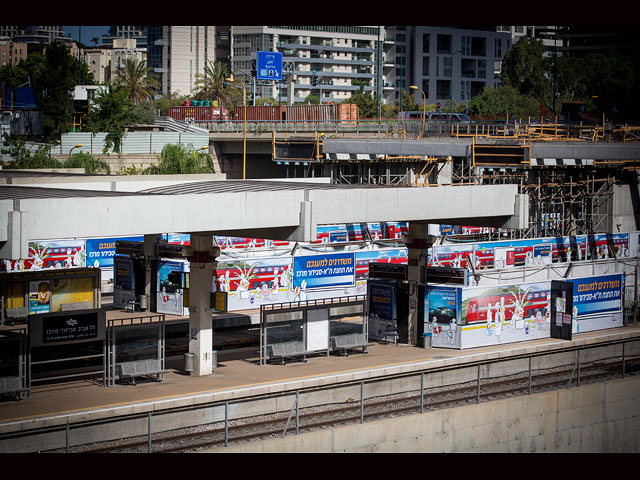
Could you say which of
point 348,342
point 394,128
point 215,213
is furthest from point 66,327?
point 394,128

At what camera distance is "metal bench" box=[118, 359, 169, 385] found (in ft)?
66.8

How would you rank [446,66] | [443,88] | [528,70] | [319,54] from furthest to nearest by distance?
[319,54]
[443,88]
[446,66]
[528,70]

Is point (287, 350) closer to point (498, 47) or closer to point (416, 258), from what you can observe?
point (416, 258)

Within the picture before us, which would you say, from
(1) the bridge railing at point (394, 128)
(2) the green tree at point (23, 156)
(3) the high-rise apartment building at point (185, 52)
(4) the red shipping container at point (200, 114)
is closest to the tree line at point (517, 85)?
(4) the red shipping container at point (200, 114)

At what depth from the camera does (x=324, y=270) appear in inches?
1238

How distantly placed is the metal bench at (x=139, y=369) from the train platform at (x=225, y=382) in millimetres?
237

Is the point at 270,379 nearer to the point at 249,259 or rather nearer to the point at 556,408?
the point at 556,408

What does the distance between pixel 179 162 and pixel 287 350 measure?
42902 mm

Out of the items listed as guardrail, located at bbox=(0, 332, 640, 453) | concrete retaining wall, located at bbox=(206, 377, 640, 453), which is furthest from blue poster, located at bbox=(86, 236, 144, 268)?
concrete retaining wall, located at bbox=(206, 377, 640, 453)

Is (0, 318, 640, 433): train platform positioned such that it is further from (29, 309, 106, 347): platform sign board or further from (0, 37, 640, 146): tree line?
(0, 37, 640, 146): tree line

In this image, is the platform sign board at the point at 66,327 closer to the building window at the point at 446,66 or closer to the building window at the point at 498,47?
the building window at the point at 446,66

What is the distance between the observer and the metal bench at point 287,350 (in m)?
22.7
